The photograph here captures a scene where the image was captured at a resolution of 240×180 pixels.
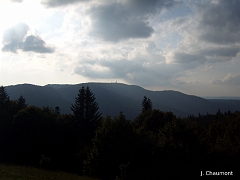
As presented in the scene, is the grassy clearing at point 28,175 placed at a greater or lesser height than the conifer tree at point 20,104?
lesser

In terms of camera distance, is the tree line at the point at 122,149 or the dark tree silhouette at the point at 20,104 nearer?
the tree line at the point at 122,149

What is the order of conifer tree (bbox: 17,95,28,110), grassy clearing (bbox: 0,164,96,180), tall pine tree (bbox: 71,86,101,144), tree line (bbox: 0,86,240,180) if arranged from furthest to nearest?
1. conifer tree (bbox: 17,95,28,110)
2. tall pine tree (bbox: 71,86,101,144)
3. tree line (bbox: 0,86,240,180)
4. grassy clearing (bbox: 0,164,96,180)

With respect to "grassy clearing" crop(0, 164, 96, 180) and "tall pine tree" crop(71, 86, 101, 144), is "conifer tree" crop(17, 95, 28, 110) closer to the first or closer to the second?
"tall pine tree" crop(71, 86, 101, 144)

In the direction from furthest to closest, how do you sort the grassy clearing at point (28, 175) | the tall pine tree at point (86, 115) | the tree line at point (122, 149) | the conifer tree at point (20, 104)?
the conifer tree at point (20, 104), the tall pine tree at point (86, 115), the tree line at point (122, 149), the grassy clearing at point (28, 175)

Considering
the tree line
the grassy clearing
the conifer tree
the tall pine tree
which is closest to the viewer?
the grassy clearing

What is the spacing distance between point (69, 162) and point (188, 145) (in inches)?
754

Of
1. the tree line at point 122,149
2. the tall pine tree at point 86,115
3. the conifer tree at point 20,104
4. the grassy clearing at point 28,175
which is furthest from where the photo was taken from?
the conifer tree at point 20,104

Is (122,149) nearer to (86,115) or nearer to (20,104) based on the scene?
(86,115)

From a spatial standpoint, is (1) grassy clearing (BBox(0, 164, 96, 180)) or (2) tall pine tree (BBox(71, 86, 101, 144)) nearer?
(1) grassy clearing (BBox(0, 164, 96, 180))

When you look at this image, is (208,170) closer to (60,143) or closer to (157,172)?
(157,172)

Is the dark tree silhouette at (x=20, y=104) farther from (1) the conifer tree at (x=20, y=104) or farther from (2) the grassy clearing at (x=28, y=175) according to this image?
(2) the grassy clearing at (x=28, y=175)

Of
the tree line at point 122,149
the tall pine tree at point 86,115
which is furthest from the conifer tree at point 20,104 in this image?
the tall pine tree at point 86,115

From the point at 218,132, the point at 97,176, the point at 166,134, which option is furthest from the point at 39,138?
the point at 218,132

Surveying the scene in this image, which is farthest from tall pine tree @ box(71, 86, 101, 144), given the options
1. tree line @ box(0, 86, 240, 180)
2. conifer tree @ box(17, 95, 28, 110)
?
conifer tree @ box(17, 95, 28, 110)
